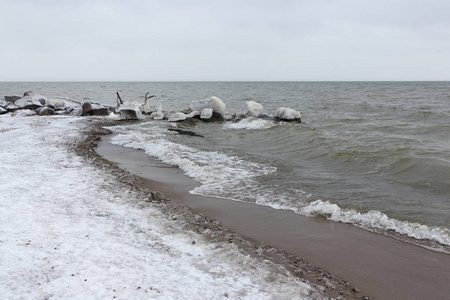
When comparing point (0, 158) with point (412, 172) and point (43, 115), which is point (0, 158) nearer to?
point (412, 172)

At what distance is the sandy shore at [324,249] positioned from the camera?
3.50m

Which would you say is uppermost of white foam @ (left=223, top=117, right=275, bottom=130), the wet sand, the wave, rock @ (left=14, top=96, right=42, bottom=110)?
rock @ (left=14, top=96, right=42, bottom=110)

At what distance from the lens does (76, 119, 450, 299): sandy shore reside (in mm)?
3504

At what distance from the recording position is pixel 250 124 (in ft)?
58.9

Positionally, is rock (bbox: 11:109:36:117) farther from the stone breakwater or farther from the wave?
the wave

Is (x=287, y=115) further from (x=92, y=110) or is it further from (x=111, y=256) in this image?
(x=111, y=256)

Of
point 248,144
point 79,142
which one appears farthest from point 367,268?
point 79,142

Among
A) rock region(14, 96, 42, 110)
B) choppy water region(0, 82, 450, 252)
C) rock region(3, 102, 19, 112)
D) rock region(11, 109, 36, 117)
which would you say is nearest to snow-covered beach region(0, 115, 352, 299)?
choppy water region(0, 82, 450, 252)

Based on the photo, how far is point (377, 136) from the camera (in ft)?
42.3

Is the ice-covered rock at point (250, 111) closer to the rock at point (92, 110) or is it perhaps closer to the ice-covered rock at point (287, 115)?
the ice-covered rock at point (287, 115)

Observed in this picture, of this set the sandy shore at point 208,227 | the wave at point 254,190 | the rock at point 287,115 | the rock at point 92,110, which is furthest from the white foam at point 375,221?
the rock at point 92,110

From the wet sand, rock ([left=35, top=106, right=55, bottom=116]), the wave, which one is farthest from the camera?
rock ([left=35, top=106, right=55, bottom=116])

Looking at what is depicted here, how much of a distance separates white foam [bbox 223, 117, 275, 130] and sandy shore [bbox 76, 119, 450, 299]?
431 inches

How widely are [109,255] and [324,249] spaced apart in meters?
2.83
